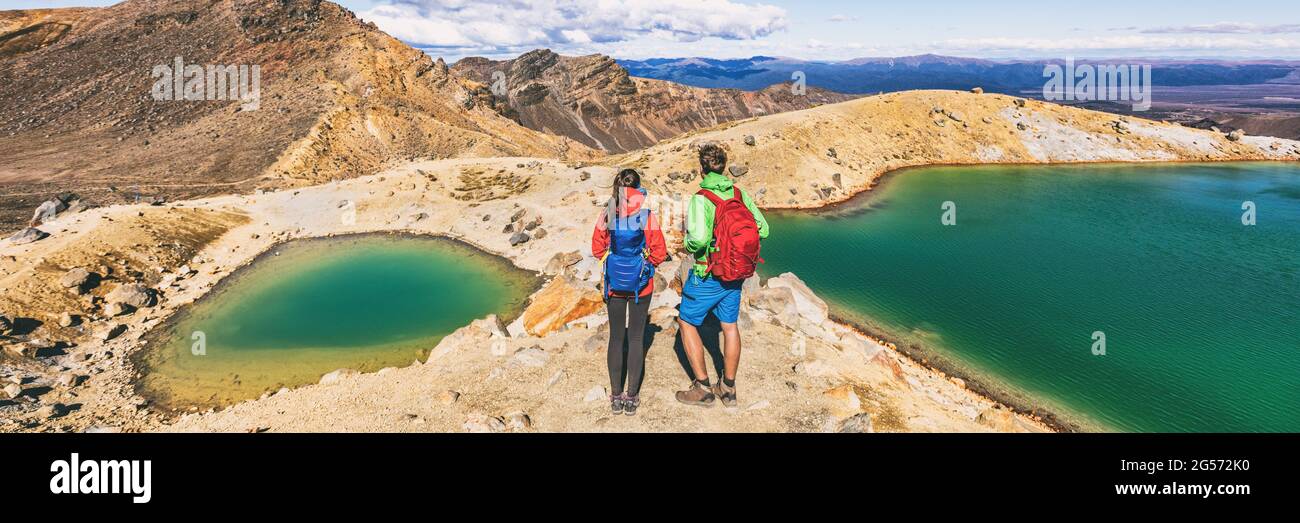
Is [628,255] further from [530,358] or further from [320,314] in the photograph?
[320,314]

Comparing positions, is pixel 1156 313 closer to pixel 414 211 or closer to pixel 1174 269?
pixel 1174 269

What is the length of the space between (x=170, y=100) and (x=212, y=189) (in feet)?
94.2

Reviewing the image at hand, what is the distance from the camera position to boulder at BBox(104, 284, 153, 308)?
65.9 feet

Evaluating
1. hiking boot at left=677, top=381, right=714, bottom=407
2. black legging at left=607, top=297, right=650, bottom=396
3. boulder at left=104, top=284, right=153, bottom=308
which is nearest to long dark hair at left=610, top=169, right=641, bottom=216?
black legging at left=607, top=297, right=650, bottom=396

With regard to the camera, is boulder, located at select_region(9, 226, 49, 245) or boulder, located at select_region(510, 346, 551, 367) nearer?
boulder, located at select_region(510, 346, 551, 367)

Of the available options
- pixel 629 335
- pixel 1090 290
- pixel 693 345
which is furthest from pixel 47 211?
pixel 1090 290

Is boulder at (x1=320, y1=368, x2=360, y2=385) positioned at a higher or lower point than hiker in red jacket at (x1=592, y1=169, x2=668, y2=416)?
lower

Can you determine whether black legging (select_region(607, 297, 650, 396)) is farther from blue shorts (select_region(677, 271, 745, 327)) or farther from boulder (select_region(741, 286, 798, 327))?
boulder (select_region(741, 286, 798, 327))

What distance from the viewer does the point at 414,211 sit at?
3253 centimetres

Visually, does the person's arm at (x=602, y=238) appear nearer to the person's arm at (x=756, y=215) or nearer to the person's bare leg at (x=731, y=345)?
the person's bare leg at (x=731, y=345)

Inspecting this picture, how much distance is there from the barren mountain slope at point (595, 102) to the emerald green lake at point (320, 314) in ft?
447

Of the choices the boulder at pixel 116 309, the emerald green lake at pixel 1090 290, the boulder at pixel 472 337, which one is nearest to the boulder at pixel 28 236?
the boulder at pixel 116 309

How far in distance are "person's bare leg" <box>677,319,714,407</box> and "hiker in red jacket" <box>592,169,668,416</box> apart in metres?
0.78
